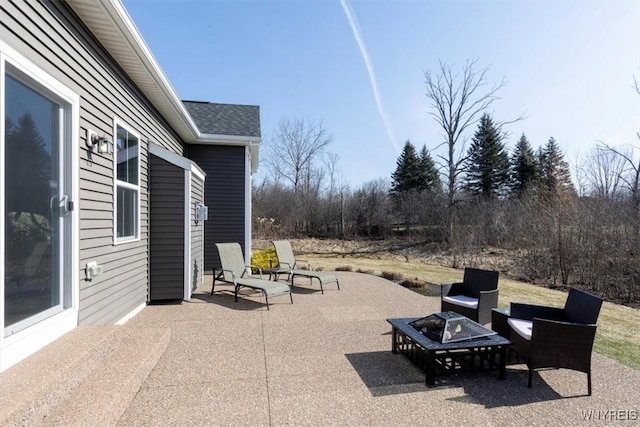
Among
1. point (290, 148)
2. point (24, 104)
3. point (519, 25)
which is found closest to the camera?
point (24, 104)

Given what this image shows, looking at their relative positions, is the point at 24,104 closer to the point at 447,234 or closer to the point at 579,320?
the point at 579,320

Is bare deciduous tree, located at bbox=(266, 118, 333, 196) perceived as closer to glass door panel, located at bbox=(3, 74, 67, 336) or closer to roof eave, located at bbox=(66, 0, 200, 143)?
roof eave, located at bbox=(66, 0, 200, 143)

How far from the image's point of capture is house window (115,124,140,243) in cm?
459

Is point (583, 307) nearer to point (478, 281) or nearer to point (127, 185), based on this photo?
point (478, 281)

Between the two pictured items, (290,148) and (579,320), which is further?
(290,148)

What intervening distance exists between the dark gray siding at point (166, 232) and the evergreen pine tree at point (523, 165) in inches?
1100

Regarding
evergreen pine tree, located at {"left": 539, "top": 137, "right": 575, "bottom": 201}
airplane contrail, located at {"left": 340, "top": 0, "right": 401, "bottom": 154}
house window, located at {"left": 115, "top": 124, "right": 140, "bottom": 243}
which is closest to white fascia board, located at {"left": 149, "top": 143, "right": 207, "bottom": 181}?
house window, located at {"left": 115, "top": 124, "right": 140, "bottom": 243}

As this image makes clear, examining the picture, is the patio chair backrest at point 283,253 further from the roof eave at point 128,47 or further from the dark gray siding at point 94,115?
the roof eave at point 128,47

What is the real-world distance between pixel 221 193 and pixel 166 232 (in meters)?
3.39

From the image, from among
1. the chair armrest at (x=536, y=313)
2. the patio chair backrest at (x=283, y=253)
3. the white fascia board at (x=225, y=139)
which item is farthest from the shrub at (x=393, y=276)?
the chair armrest at (x=536, y=313)

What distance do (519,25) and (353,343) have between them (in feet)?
26.1

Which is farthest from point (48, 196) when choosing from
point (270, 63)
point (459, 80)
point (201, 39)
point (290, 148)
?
point (290, 148)

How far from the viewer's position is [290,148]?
27906mm

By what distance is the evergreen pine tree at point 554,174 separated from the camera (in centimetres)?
1219
